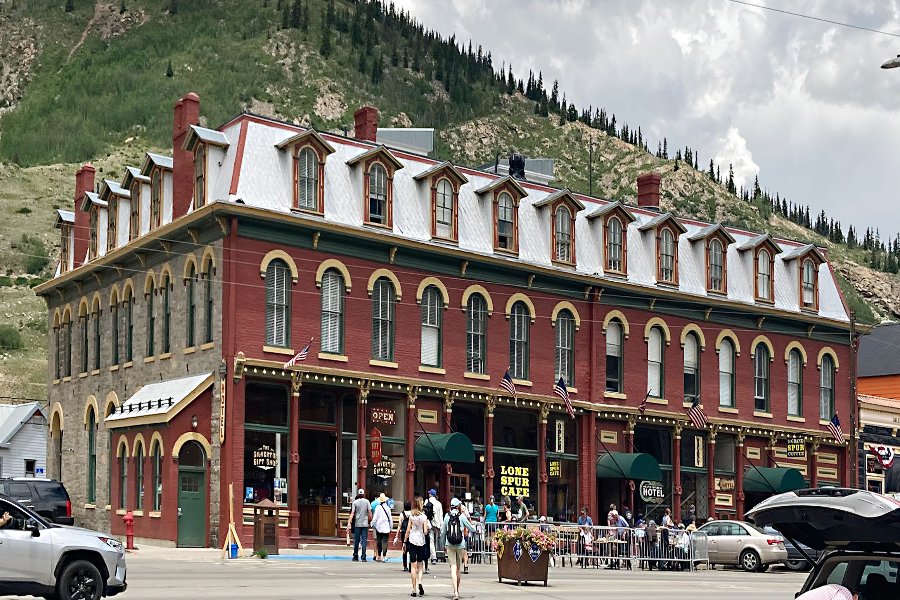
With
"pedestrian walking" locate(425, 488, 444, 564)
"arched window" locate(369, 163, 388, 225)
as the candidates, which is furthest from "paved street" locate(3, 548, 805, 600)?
"arched window" locate(369, 163, 388, 225)

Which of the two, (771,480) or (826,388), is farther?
(826,388)

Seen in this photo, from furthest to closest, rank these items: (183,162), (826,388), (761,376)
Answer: (826,388) → (761,376) → (183,162)

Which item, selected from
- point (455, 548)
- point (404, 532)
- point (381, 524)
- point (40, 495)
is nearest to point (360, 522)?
point (381, 524)

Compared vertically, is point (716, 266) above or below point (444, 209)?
below

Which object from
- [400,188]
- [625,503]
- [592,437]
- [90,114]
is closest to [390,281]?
[400,188]

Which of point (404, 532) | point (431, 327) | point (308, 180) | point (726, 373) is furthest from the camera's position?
point (726, 373)

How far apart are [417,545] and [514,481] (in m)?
20.3

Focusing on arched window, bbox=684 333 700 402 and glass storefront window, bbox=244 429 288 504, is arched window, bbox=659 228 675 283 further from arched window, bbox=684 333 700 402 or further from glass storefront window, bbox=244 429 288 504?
glass storefront window, bbox=244 429 288 504

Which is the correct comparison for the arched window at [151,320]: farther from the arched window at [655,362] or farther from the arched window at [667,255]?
the arched window at [667,255]

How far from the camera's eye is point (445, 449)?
1679 inches

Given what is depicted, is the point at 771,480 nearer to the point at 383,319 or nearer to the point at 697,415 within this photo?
the point at 697,415

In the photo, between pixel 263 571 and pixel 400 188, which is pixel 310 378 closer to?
pixel 400 188

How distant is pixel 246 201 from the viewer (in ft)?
131

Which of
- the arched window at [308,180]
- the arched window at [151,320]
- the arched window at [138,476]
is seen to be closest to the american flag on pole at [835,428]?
the arched window at [308,180]
